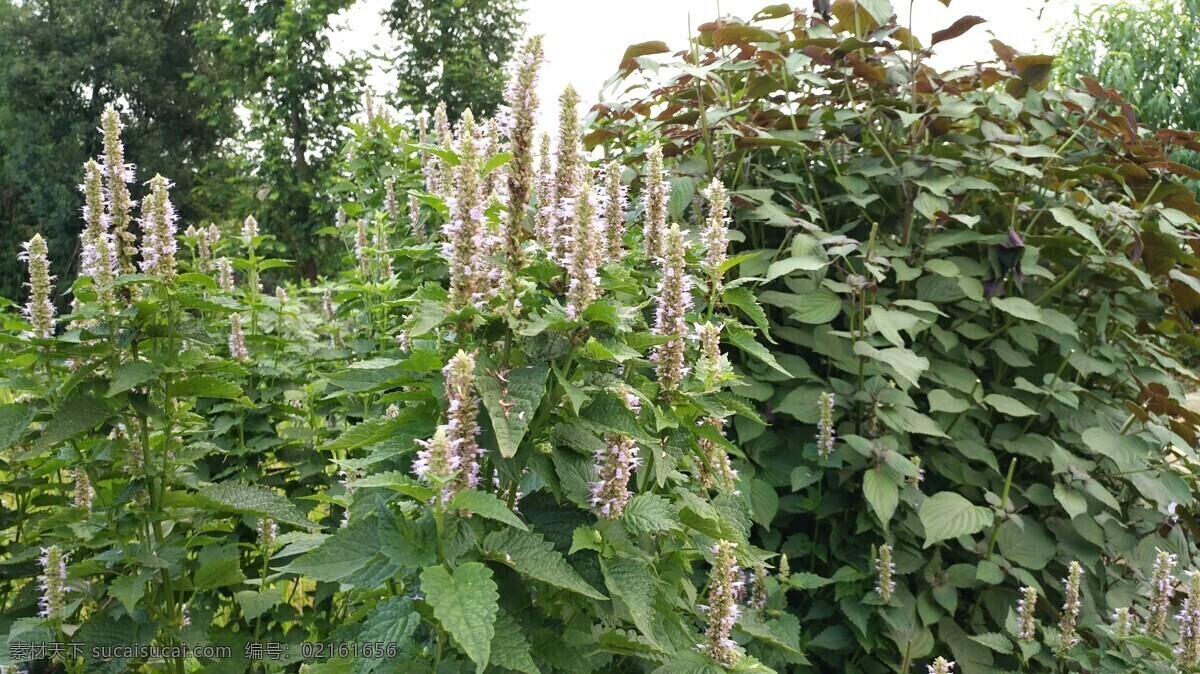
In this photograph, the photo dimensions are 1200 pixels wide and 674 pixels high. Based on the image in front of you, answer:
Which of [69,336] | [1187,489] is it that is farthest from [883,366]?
[69,336]

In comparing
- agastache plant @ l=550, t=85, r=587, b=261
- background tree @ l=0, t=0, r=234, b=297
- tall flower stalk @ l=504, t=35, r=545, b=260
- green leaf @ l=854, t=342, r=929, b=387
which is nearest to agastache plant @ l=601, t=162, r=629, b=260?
agastache plant @ l=550, t=85, r=587, b=261

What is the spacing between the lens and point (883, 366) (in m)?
2.92

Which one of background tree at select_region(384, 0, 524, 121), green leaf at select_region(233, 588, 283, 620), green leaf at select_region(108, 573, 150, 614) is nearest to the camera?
green leaf at select_region(108, 573, 150, 614)

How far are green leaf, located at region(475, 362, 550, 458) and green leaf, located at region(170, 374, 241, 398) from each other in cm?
108

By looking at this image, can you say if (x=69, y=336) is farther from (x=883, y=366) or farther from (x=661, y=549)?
(x=883, y=366)

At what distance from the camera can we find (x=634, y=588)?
1412 millimetres

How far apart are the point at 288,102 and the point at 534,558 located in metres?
19.8

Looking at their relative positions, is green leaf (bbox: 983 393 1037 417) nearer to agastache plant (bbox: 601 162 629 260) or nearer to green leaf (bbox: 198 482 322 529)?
agastache plant (bbox: 601 162 629 260)

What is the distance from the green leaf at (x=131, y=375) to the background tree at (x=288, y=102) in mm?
15446

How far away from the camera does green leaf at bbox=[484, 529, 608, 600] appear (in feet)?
4.22

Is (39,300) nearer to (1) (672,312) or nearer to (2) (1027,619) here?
(1) (672,312)

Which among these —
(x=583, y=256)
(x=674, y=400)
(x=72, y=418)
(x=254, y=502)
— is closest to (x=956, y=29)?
(x=674, y=400)

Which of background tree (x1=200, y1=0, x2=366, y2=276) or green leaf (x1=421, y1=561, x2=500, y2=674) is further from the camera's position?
background tree (x1=200, y1=0, x2=366, y2=276)

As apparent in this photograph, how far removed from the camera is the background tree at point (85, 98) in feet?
76.0
